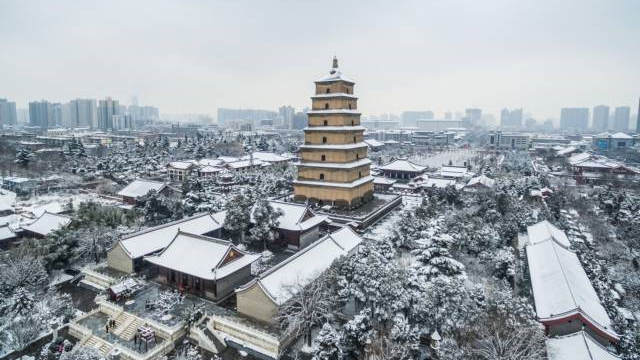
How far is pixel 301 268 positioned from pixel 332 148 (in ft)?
53.5

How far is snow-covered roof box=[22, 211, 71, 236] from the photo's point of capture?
29016 millimetres

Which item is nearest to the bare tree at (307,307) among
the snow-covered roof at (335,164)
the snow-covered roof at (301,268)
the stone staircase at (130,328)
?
the snow-covered roof at (301,268)

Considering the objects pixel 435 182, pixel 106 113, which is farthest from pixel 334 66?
pixel 106 113

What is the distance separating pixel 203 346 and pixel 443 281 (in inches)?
471

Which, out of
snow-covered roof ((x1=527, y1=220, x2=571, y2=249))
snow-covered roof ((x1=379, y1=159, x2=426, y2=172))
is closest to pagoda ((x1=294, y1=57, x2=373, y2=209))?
snow-covered roof ((x1=527, y1=220, x2=571, y2=249))

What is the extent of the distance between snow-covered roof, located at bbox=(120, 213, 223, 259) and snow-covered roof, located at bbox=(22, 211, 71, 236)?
9298mm

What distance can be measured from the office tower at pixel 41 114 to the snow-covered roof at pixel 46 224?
166935 mm

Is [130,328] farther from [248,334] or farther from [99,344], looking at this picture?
[248,334]

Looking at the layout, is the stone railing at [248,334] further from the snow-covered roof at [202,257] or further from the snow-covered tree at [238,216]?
the snow-covered tree at [238,216]

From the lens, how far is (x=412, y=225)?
2850 cm

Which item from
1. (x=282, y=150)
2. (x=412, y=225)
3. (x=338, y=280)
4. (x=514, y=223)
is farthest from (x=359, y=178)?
(x=282, y=150)

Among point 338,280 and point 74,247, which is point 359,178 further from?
point 74,247

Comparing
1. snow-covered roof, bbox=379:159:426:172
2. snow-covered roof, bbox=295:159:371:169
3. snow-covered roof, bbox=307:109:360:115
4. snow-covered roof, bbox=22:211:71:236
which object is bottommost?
snow-covered roof, bbox=22:211:71:236

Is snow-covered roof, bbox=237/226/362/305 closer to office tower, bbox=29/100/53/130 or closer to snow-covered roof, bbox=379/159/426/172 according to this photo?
snow-covered roof, bbox=379/159/426/172
